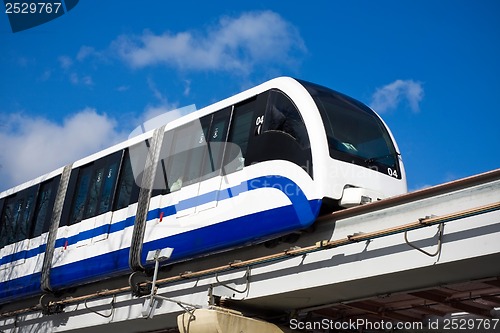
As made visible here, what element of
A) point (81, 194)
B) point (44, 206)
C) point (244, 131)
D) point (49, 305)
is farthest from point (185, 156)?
point (44, 206)

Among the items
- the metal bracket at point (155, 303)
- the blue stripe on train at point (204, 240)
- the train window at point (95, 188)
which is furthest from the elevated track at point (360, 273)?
the train window at point (95, 188)

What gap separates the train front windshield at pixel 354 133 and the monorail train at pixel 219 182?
0.07 ft

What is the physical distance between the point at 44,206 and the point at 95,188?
1.91 m

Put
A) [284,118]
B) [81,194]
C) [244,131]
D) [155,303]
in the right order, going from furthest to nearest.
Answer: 1. [81,194]
2. [155,303]
3. [244,131]
4. [284,118]

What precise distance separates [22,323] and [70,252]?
212 cm

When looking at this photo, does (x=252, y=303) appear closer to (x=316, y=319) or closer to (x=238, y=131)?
(x=316, y=319)

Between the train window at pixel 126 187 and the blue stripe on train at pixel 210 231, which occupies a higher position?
the train window at pixel 126 187

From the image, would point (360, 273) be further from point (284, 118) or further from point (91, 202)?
point (91, 202)

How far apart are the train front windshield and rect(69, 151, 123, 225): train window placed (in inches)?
170

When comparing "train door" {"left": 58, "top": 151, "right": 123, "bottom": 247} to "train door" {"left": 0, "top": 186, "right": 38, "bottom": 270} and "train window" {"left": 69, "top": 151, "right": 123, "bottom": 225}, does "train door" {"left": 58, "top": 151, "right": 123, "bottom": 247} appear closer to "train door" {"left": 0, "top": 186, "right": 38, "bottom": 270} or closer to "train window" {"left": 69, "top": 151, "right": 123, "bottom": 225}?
"train window" {"left": 69, "top": 151, "right": 123, "bottom": 225}

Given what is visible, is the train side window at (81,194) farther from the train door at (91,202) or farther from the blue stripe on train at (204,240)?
the blue stripe on train at (204,240)

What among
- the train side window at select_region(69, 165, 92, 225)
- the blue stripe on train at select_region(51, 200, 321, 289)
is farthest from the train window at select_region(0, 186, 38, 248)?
the blue stripe on train at select_region(51, 200, 321, 289)

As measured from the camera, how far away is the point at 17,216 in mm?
15344

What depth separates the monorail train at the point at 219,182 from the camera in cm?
940
